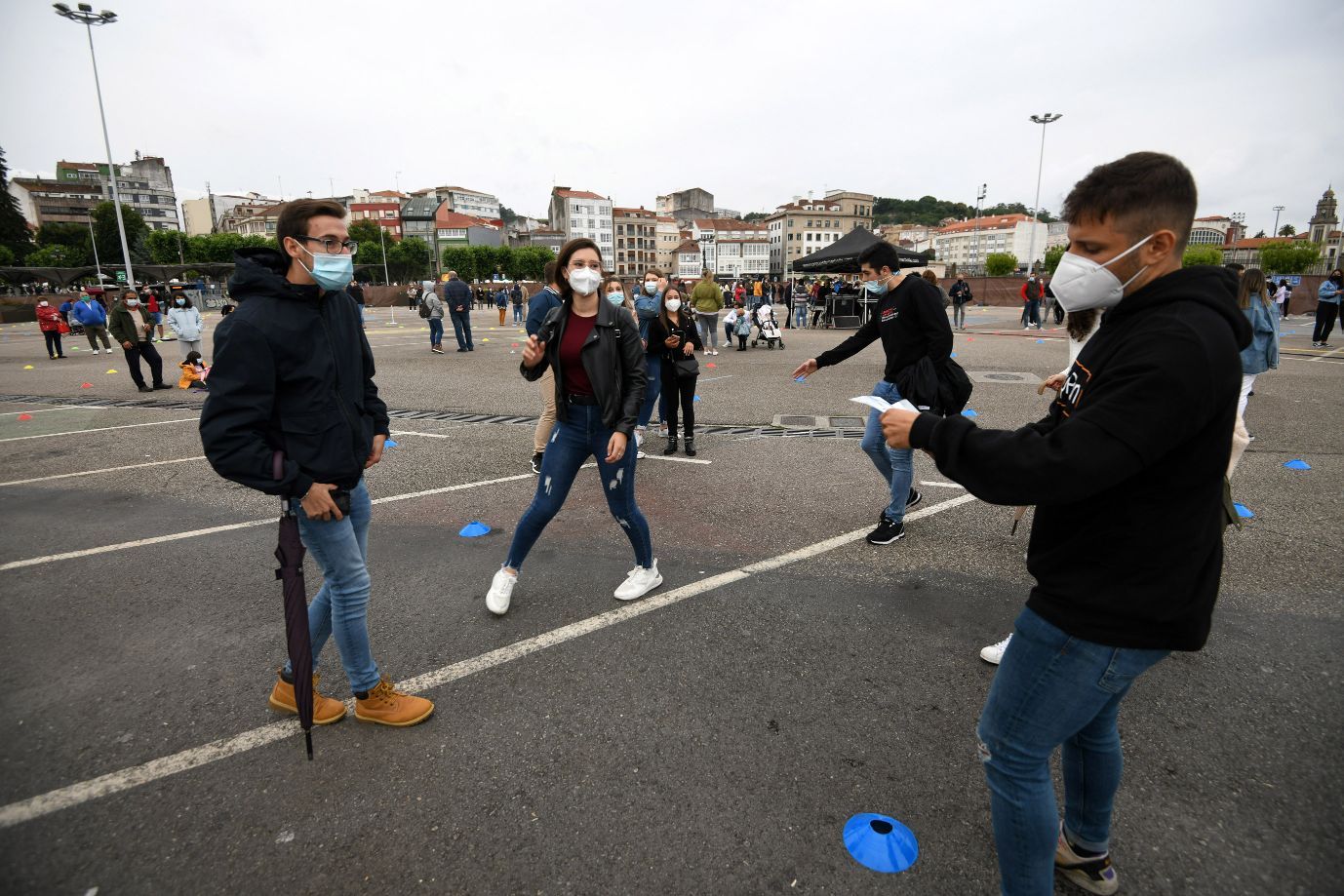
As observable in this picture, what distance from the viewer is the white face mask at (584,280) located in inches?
142

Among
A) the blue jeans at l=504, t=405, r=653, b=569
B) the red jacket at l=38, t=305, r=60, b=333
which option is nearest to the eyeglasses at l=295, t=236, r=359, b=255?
the blue jeans at l=504, t=405, r=653, b=569

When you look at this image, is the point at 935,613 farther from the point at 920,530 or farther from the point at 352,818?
the point at 352,818

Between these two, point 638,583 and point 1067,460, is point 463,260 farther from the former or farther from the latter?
point 1067,460

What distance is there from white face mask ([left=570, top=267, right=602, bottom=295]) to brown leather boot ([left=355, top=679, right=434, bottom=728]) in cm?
215

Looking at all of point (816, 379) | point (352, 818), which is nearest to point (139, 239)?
point (816, 379)

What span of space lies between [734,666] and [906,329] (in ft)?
8.57

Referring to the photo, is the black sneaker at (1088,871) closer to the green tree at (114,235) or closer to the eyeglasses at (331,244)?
the eyeglasses at (331,244)

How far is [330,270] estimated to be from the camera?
254 cm

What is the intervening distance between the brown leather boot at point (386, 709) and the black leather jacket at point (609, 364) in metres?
1.56

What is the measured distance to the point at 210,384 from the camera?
2.27m

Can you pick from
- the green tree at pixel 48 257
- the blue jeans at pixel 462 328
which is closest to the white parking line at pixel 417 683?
the blue jeans at pixel 462 328

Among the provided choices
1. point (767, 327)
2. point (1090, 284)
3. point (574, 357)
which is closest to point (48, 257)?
point (767, 327)

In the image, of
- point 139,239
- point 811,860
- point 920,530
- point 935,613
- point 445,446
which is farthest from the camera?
point 139,239

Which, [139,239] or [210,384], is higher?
[139,239]
